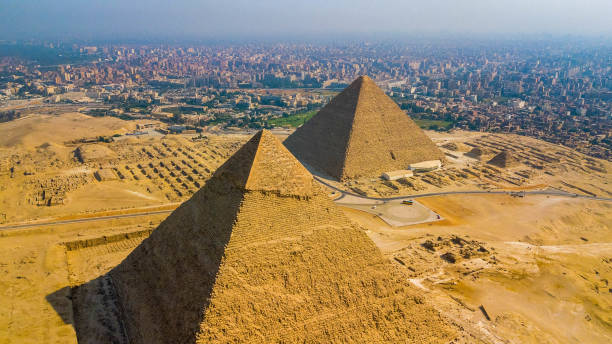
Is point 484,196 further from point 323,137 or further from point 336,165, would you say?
point 323,137

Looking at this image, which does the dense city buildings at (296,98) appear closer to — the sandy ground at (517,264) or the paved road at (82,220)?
the sandy ground at (517,264)

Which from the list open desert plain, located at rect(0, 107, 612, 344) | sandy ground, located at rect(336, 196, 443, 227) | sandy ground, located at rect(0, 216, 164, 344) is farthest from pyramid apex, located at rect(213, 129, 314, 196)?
sandy ground, located at rect(336, 196, 443, 227)

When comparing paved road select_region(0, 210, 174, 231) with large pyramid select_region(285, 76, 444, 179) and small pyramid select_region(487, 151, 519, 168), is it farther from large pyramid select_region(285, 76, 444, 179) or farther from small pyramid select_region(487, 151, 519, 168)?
small pyramid select_region(487, 151, 519, 168)

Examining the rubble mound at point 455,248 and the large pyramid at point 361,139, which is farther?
the large pyramid at point 361,139

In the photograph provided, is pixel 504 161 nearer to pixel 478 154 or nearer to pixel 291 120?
pixel 478 154

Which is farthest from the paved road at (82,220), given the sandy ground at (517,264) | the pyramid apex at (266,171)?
the pyramid apex at (266,171)
